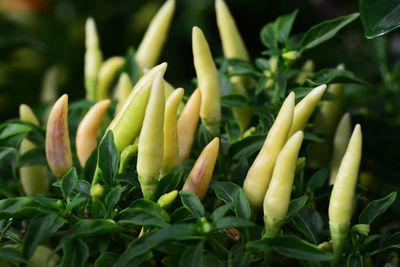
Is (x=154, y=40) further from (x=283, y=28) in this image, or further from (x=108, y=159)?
(x=108, y=159)

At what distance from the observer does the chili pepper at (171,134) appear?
668mm

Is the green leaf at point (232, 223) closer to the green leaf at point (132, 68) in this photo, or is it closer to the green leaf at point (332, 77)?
the green leaf at point (332, 77)

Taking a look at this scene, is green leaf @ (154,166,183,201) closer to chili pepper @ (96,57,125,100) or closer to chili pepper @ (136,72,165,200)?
chili pepper @ (136,72,165,200)

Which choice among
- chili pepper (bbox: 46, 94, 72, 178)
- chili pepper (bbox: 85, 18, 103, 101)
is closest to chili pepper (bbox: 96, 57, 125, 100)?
chili pepper (bbox: 85, 18, 103, 101)

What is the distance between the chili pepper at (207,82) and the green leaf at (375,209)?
9.6 inches

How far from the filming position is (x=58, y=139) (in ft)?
2.42

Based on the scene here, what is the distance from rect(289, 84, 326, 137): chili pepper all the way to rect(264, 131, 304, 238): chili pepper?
0.07 m

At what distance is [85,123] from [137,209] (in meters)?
0.21

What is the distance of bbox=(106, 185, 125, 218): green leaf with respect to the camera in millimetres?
640

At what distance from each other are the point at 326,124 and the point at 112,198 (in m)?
0.41

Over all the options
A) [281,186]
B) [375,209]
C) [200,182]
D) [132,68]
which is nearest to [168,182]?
[200,182]

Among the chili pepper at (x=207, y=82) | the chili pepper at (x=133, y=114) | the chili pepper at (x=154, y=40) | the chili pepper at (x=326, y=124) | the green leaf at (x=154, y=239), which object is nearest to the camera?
the green leaf at (x=154, y=239)

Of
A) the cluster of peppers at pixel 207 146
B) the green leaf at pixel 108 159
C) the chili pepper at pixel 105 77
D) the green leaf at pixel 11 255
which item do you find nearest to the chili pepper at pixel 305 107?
the cluster of peppers at pixel 207 146

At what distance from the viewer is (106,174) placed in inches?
26.8
